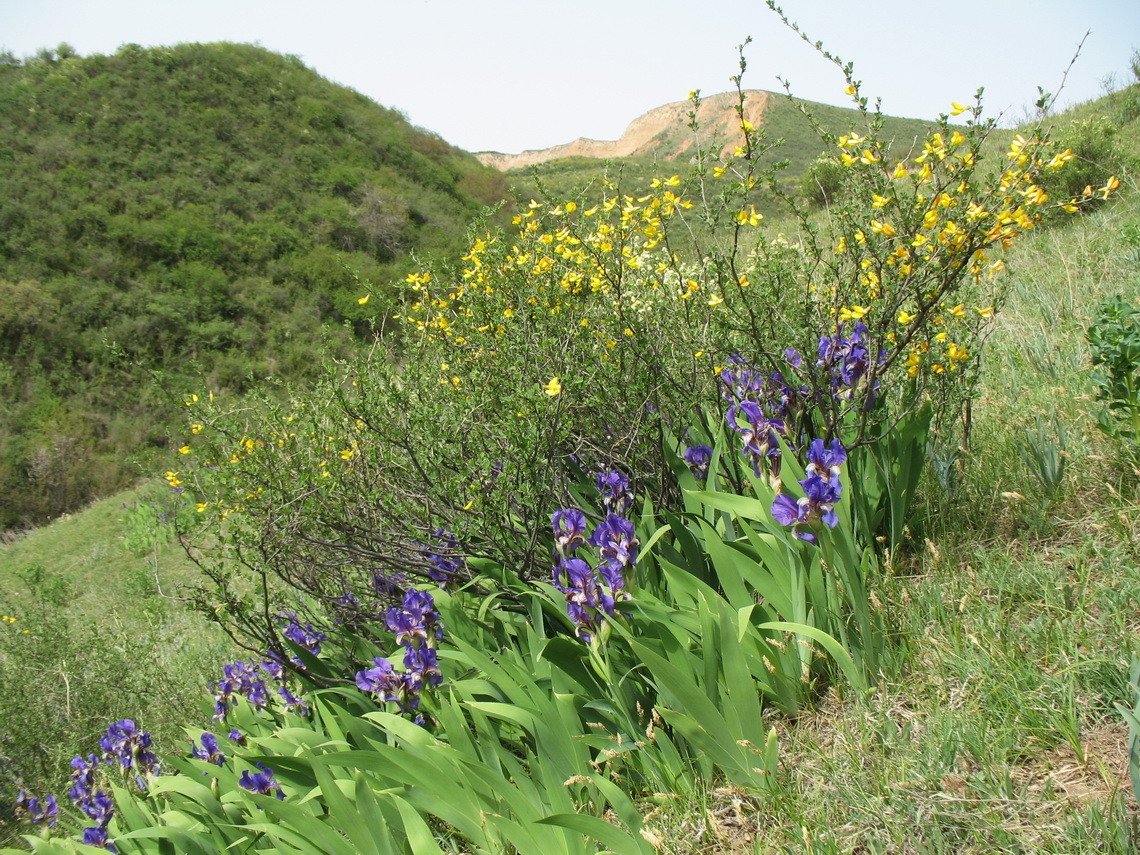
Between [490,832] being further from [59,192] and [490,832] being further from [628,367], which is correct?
[59,192]

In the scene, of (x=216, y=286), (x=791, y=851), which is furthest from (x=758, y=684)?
(x=216, y=286)

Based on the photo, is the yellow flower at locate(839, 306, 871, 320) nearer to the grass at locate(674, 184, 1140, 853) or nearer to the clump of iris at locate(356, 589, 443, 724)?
the grass at locate(674, 184, 1140, 853)

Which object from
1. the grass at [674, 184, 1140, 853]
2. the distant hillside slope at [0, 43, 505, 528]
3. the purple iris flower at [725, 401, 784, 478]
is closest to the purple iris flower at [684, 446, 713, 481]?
the purple iris flower at [725, 401, 784, 478]

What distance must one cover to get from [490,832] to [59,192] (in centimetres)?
2217

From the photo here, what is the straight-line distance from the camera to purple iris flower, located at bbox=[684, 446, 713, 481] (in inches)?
87.4

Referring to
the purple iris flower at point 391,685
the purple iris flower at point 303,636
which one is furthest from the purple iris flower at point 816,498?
the purple iris flower at point 303,636

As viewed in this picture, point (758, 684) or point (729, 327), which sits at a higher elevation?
point (729, 327)

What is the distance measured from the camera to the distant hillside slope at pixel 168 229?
48.7 feet

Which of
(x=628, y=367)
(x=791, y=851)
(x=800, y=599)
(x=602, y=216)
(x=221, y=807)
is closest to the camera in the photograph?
(x=791, y=851)

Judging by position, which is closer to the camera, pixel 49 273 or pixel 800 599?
pixel 800 599

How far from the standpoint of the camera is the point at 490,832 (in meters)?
1.60

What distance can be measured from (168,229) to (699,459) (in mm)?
19901

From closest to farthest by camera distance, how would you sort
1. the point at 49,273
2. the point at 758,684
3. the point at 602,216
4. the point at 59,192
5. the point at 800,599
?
1. the point at 800,599
2. the point at 758,684
3. the point at 602,216
4. the point at 49,273
5. the point at 59,192

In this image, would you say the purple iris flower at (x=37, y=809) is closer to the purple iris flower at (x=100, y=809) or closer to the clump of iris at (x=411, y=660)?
the purple iris flower at (x=100, y=809)
